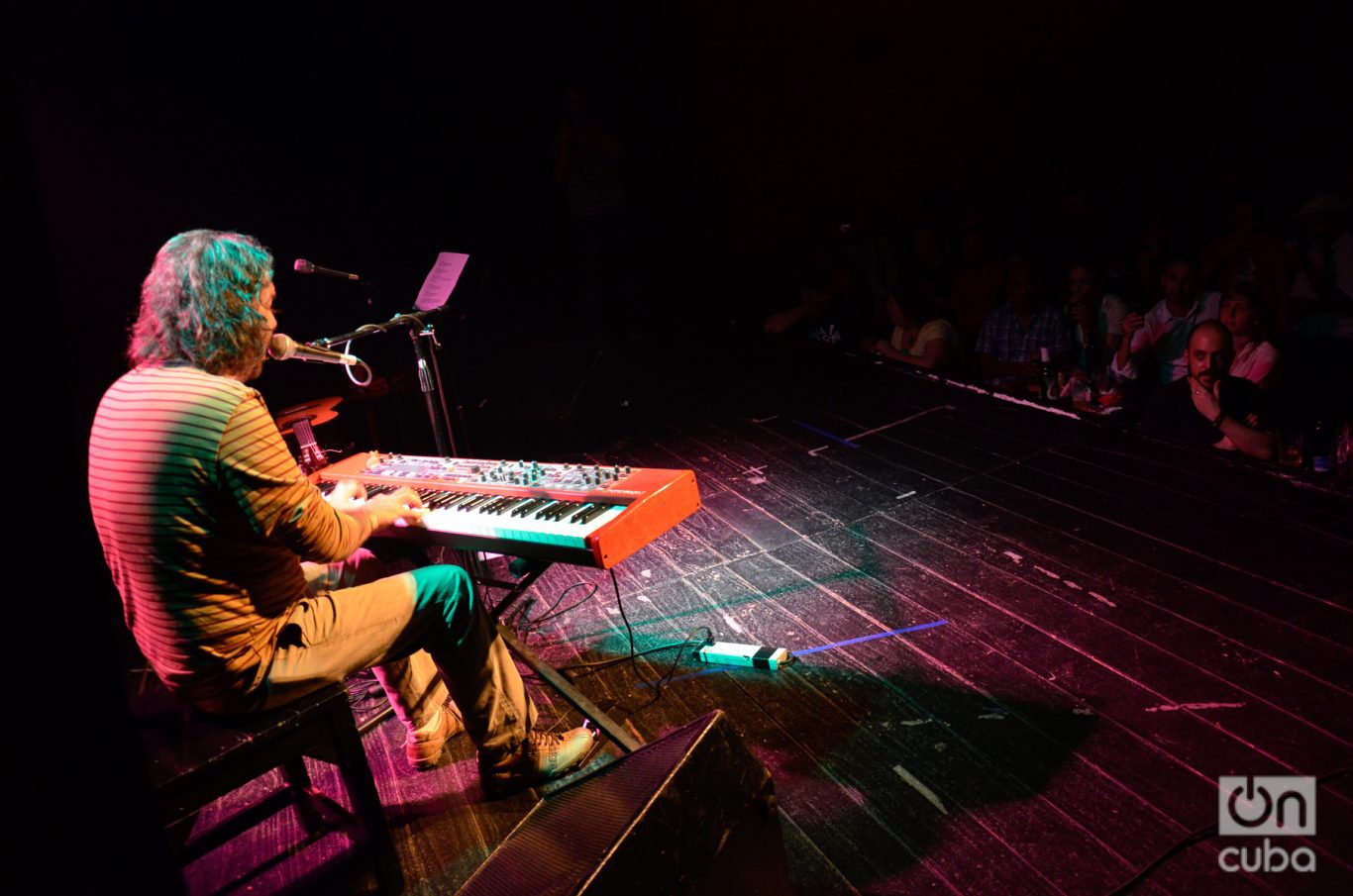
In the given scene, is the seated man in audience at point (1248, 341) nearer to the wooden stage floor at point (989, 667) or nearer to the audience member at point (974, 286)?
the wooden stage floor at point (989, 667)

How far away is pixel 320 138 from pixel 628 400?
305 centimetres

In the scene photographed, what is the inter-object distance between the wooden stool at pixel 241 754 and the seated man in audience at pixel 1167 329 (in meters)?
4.04

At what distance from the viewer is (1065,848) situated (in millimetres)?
1874

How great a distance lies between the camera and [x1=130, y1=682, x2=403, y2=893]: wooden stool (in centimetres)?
180

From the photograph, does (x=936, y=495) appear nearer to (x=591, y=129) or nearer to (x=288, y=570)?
(x=288, y=570)

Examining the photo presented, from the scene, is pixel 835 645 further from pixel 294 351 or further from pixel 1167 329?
pixel 1167 329

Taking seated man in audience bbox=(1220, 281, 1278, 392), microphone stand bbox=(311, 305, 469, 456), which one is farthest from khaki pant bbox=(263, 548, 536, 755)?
seated man in audience bbox=(1220, 281, 1278, 392)

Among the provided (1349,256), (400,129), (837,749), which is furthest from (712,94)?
(837,749)

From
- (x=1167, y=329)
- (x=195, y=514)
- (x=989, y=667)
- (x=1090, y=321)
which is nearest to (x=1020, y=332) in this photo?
(x=1090, y=321)

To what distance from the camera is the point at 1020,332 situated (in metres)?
5.23

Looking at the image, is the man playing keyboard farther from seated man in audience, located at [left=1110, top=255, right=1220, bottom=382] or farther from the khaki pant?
seated man in audience, located at [left=1110, top=255, right=1220, bottom=382]

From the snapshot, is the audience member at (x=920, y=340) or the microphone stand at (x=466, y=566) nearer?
the microphone stand at (x=466, y=566)

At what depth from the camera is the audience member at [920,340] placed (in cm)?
547

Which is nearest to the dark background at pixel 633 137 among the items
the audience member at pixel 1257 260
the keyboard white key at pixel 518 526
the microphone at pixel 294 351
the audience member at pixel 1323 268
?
the audience member at pixel 1257 260
